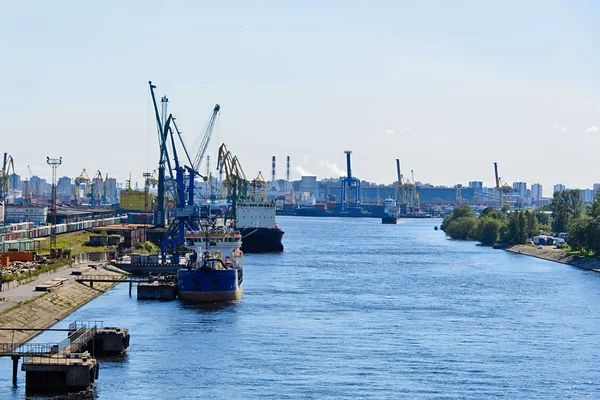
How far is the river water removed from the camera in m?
40.9

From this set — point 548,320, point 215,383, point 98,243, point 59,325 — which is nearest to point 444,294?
point 548,320

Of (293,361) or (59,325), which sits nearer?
(293,361)

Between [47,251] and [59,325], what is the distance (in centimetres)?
4022

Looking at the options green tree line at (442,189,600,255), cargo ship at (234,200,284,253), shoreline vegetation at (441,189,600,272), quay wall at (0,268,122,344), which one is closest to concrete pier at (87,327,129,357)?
quay wall at (0,268,122,344)

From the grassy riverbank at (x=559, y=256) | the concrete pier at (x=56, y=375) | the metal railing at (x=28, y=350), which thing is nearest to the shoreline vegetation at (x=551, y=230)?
the grassy riverbank at (x=559, y=256)

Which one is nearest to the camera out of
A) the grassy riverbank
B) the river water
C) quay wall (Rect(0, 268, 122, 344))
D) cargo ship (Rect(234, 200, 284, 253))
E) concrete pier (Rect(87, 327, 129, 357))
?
the river water

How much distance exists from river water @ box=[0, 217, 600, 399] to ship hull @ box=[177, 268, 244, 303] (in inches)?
48.7

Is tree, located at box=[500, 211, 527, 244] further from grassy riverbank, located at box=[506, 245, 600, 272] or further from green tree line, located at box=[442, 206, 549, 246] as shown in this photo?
grassy riverbank, located at box=[506, 245, 600, 272]

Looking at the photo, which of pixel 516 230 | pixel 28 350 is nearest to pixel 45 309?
pixel 28 350

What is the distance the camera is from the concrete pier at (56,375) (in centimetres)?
3872

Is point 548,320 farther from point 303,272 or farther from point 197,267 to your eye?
point 303,272

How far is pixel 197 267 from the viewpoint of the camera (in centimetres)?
6919

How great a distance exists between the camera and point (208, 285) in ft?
221

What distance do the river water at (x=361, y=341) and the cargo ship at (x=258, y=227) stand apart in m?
38.5
